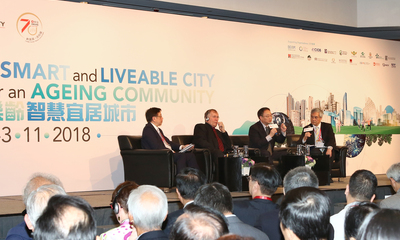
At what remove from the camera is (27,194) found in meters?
2.64

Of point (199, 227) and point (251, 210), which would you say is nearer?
point (199, 227)

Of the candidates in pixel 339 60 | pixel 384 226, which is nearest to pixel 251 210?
pixel 384 226

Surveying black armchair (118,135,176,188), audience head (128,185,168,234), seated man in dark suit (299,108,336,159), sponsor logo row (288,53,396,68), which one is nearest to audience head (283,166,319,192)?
audience head (128,185,168,234)

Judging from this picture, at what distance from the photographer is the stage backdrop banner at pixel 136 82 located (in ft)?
19.5

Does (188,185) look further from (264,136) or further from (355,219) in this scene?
(264,136)

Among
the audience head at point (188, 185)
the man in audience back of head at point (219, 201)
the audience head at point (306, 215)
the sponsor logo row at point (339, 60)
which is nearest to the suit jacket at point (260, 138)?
the sponsor logo row at point (339, 60)

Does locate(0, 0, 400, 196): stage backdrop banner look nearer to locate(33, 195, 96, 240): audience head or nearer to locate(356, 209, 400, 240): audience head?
locate(33, 195, 96, 240): audience head

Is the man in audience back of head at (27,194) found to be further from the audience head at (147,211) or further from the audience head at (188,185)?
the audience head at (188,185)

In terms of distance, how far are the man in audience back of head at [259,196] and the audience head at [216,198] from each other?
2.20 ft

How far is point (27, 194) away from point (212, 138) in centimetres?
381

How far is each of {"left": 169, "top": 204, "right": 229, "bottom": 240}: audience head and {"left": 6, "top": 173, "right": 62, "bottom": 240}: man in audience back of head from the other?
4.07 feet

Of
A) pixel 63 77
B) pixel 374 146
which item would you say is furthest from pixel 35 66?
pixel 374 146

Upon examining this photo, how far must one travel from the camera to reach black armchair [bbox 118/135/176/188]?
5.53 meters

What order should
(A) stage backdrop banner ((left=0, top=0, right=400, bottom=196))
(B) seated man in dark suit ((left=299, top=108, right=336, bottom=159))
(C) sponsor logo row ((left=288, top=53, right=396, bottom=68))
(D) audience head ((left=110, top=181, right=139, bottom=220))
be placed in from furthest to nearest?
(C) sponsor logo row ((left=288, top=53, right=396, bottom=68)) → (B) seated man in dark suit ((left=299, top=108, right=336, bottom=159)) → (A) stage backdrop banner ((left=0, top=0, right=400, bottom=196)) → (D) audience head ((left=110, top=181, right=139, bottom=220))
